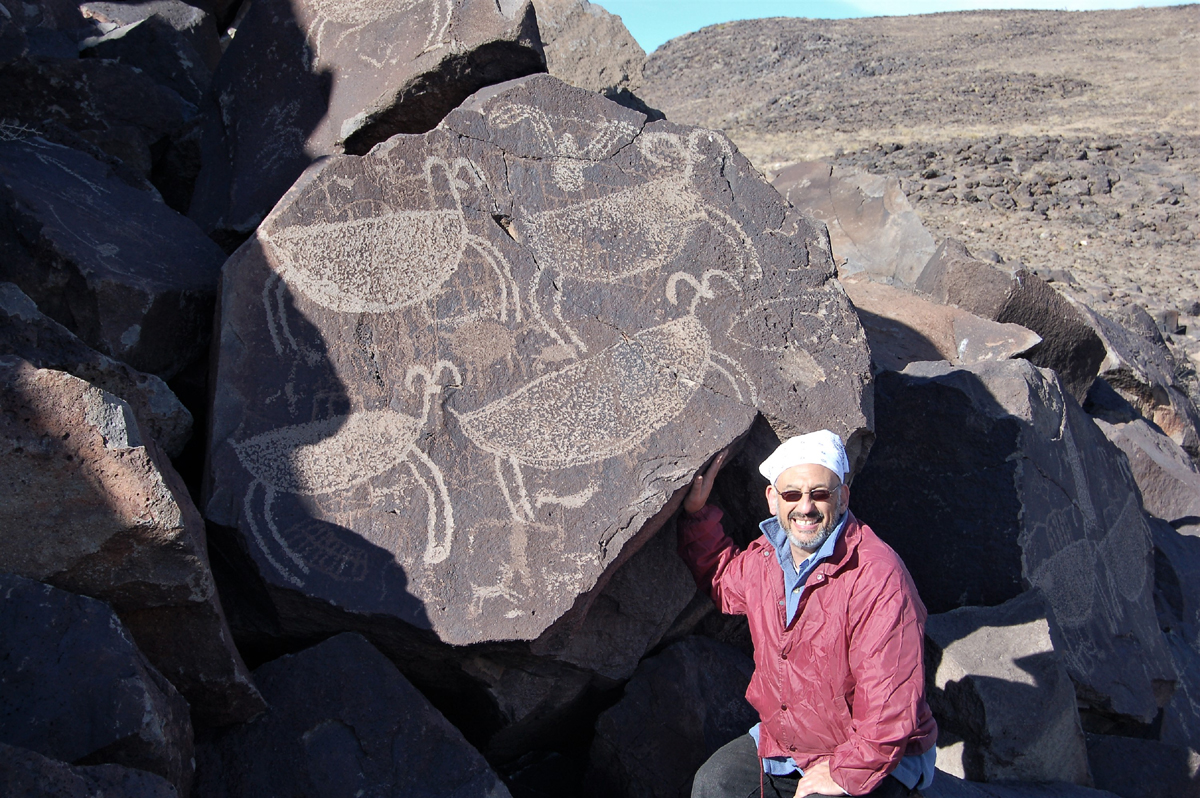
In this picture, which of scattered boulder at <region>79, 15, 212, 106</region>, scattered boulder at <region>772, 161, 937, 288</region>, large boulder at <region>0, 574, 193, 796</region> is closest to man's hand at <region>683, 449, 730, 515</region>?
large boulder at <region>0, 574, 193, 796</region>

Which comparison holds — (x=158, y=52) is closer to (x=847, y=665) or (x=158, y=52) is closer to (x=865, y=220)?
(x=865, y=220)

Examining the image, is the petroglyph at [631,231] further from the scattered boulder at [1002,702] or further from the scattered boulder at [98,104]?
the scattered boulder at [98,104]

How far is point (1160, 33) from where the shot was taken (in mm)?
18156

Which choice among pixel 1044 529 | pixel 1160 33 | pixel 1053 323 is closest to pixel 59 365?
pixel 1044 529

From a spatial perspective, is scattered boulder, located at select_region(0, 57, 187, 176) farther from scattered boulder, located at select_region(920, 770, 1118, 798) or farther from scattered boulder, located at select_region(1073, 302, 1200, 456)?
scattered boulder, located at select_region(1073, 302, 1200, 456)

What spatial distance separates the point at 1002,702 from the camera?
2377 mm

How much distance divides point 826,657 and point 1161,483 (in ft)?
9.33

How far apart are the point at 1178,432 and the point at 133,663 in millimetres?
4735

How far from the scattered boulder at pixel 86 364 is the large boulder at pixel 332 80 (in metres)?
0.97

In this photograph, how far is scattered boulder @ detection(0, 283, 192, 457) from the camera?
2.01 meters

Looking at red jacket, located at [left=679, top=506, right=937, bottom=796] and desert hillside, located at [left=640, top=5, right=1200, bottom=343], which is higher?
red jacket, located at [left=679, top=506, right=937, bottom=796]

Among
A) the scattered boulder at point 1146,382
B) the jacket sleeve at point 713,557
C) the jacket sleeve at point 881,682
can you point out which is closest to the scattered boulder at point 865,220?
the scattered boulder at point 1146,382

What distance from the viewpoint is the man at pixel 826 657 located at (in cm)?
173

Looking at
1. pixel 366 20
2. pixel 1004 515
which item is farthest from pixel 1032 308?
pixel 366 20
